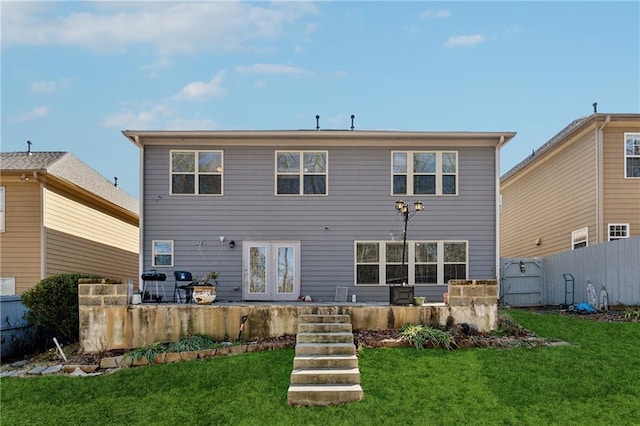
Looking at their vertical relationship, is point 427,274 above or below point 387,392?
above

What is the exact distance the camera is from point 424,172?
1439cm

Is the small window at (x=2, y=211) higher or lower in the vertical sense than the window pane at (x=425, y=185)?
lower

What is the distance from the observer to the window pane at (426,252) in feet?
46.5

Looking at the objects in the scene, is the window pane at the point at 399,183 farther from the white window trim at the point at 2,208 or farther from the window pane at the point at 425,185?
the white window trim at the point at 2,208

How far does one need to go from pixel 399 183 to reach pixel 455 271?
2.75m

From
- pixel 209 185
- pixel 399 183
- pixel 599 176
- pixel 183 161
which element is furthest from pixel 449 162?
pixel 183 161

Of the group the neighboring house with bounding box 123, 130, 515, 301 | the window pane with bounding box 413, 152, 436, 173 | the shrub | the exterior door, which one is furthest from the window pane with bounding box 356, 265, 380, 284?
the shrub

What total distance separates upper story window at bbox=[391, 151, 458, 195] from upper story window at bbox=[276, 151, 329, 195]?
74.7 inches

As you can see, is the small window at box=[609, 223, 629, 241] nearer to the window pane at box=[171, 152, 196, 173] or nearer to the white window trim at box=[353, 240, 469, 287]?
the white window trim at box=[353, 240, 469, 287]

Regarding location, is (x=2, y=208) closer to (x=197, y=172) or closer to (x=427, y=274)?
(x=197, y=172)

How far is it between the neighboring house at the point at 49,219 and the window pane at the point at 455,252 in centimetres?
1057

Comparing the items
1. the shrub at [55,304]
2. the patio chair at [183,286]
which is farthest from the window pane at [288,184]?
the shrub at [55,304]

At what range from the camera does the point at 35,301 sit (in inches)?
426

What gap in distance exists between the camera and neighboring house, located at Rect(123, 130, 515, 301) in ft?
46.2
